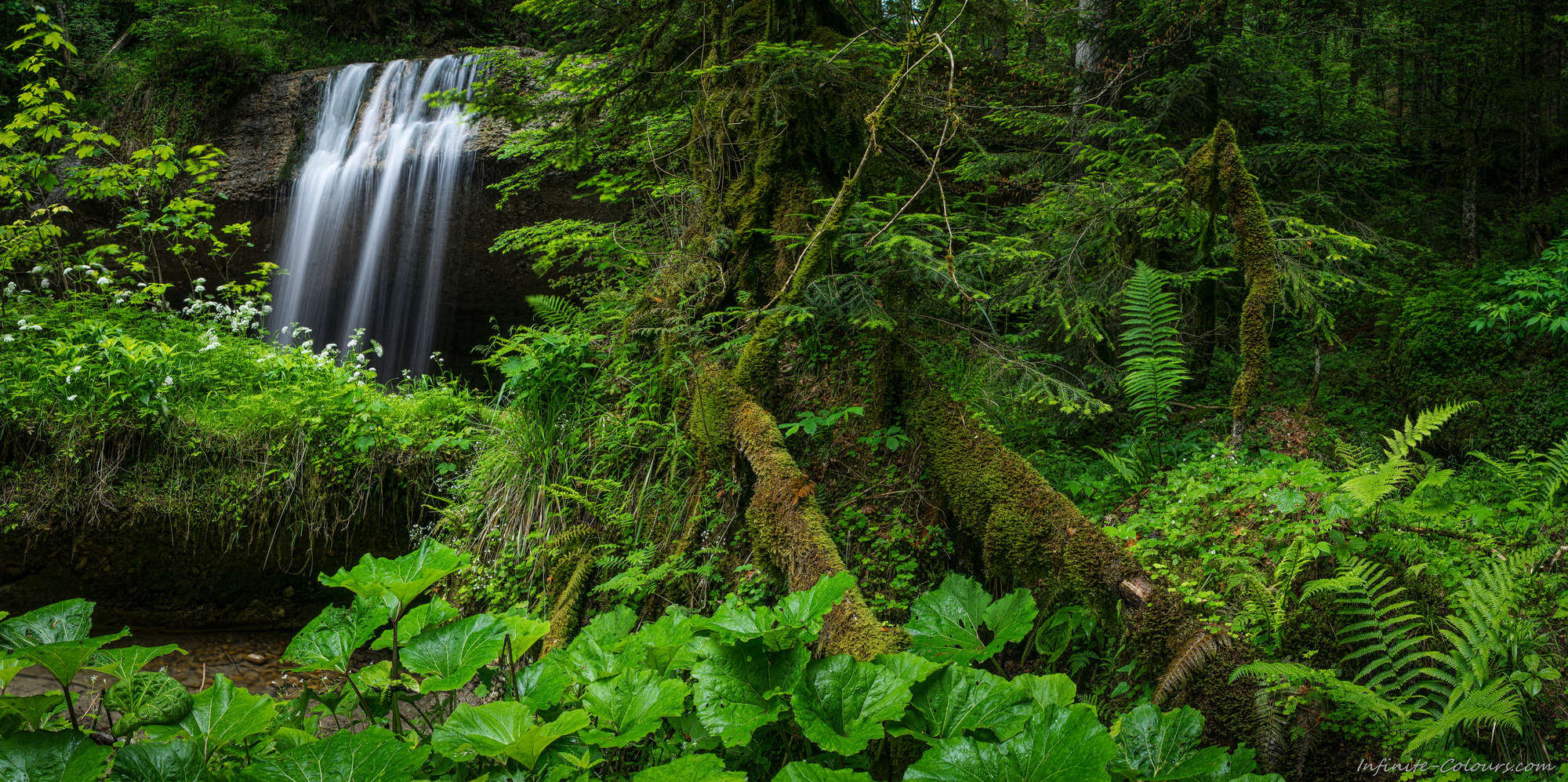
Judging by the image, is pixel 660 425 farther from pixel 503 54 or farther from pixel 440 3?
pixel 440 3

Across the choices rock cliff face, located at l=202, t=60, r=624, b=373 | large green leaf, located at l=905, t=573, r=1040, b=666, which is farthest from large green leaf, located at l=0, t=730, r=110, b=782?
rock cliff face, located at l=202, t=60, r=624, b=373

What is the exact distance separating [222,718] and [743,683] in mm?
892

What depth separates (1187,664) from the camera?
193cm

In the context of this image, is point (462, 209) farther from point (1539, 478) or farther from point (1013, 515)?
point (1539, 478)

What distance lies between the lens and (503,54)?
5219mm

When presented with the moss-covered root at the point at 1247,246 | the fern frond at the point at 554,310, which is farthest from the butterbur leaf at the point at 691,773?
the fern frond at the point at 554,310

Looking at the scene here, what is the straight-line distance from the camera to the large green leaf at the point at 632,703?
1310mm

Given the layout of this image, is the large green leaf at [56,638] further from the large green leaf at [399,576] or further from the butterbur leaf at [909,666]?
the butterbur leaf at [909,666]

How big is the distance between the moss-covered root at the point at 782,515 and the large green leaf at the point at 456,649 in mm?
818

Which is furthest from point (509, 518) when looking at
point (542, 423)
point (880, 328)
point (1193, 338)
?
point (1193, 338)

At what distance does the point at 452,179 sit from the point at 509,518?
770 cm

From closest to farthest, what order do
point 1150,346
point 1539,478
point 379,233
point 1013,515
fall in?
point 1013,515 < point 1539,478 < point 1150,346 < point 379,233

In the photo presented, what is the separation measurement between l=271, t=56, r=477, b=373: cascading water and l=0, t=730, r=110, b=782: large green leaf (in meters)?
9.45

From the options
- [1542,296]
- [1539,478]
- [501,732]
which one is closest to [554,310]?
[501,732]
